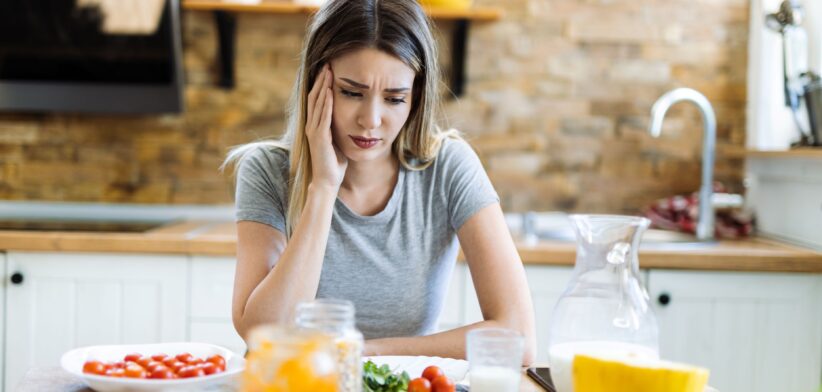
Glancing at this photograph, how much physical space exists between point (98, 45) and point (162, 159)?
1.43 ft

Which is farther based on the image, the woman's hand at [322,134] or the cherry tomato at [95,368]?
the woman's hand at [322,134]

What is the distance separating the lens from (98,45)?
295 centimetres

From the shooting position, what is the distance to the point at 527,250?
2430 mm

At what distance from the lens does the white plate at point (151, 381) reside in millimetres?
1114

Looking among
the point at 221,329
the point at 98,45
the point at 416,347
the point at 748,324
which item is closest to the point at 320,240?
the point at 416,347

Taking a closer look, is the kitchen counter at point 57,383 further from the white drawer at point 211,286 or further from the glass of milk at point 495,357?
the white drawer at point 211,286

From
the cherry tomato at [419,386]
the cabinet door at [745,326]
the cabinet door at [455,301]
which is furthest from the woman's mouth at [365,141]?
the cabinet door at [745,326]

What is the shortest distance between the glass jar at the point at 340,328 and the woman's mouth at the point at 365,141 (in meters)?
0.67

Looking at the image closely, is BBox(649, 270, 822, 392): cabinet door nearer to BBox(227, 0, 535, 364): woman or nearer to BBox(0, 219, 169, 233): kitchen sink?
BBox(227, 0, 535, 364): woman

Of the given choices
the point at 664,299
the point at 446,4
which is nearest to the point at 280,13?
the point at 446,4

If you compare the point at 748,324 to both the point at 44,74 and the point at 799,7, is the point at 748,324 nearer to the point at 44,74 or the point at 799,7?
the point at 799,7

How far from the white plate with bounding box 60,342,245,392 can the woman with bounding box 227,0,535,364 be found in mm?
265

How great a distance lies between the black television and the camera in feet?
9.61

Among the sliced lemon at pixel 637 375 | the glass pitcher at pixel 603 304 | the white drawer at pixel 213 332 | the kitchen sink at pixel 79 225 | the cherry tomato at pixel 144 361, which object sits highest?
the glass pitcher at pixel 603 304
